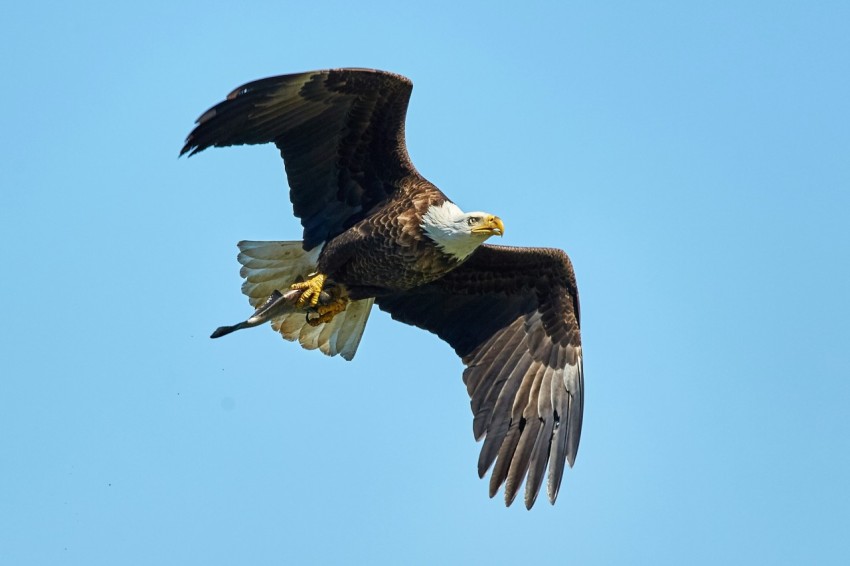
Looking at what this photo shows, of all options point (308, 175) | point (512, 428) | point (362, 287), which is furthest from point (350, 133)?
point (512, 428)

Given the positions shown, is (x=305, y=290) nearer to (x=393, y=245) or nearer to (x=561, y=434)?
(x=393, y=245)

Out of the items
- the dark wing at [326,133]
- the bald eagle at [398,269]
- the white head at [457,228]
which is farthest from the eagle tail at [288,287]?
the white head at [457,228]

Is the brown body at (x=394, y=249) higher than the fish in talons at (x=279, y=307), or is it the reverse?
the brown body at (x=394, y=249)

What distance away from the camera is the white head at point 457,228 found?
9.23 m

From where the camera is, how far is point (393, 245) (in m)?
9.51

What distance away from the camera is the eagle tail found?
34.0 feet

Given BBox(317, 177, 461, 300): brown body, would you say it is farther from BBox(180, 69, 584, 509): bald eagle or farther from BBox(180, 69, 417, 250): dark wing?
BBox(180, 69, 417, 250): dark wing

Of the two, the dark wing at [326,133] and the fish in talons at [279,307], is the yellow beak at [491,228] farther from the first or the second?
the fish in talons at [279,307]

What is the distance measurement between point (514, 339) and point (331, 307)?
4.71 ft

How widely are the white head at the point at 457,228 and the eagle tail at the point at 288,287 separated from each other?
108 cm

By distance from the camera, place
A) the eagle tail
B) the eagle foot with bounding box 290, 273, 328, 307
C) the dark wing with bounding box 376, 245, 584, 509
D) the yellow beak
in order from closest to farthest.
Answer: the yellow beak < the eagle foot with bounding box 290, 273, 328, 307 < the dark wing with bounding box 376, 245, 584, 509 < the eagle tail

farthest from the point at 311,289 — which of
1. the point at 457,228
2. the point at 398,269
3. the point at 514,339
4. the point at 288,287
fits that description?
the point at 514,339

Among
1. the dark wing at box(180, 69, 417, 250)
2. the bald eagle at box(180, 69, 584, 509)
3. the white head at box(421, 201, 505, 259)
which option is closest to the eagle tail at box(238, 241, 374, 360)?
the bald eagle at box(180, 69, 584, 509)

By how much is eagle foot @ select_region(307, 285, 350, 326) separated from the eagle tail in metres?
0.29
